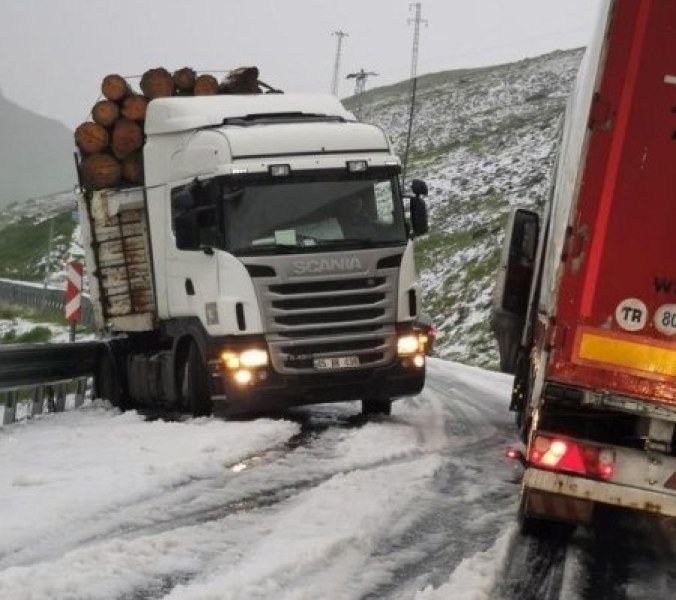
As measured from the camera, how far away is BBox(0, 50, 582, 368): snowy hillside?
104 feet

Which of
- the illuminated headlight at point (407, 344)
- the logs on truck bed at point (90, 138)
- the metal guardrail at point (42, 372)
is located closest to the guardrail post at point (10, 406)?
the metal guardrail at point (42, 372)

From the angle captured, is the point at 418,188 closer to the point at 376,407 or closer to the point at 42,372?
the point at 376,407

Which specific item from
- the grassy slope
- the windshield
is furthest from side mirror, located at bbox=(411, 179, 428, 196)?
the grassy slope

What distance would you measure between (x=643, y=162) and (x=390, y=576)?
252 cm

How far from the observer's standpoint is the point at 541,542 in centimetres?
651

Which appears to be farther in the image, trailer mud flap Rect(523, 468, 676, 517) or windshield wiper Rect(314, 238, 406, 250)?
windshield wiper Rect(314, 238, 406, 250)

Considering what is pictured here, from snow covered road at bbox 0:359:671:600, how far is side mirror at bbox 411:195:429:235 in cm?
207

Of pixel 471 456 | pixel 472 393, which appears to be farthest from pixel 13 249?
pixel 471 456

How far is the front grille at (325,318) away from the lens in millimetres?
10336

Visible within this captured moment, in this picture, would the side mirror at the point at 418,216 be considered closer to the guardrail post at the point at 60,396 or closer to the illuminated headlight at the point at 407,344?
the illuminated headlight at the point at 407,344

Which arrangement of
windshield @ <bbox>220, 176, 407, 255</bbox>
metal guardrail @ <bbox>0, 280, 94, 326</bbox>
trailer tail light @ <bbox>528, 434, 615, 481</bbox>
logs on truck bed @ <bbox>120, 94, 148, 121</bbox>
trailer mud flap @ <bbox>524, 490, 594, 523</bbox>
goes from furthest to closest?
metal guardrail @ <bbox>0, 280, 94, 326</bbox> → logs on truck bed @ <bbox>120, 94, 148, 121</bbox> → windshield @ <bbox>220, 176, 407, 255</bbox> → trailer mud flap @ <bbox>524, 490, 594, 523</bbox> → trailer tail light @ <bbox>528, 434, 615, 481</bbox>

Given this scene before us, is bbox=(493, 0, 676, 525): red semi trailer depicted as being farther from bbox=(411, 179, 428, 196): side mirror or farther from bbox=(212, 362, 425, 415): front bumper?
bbox=(411, 179, 428, 196): side mirror

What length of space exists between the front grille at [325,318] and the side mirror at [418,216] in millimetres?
638

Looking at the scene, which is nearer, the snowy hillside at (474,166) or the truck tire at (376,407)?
the truck tire at (376,407)
